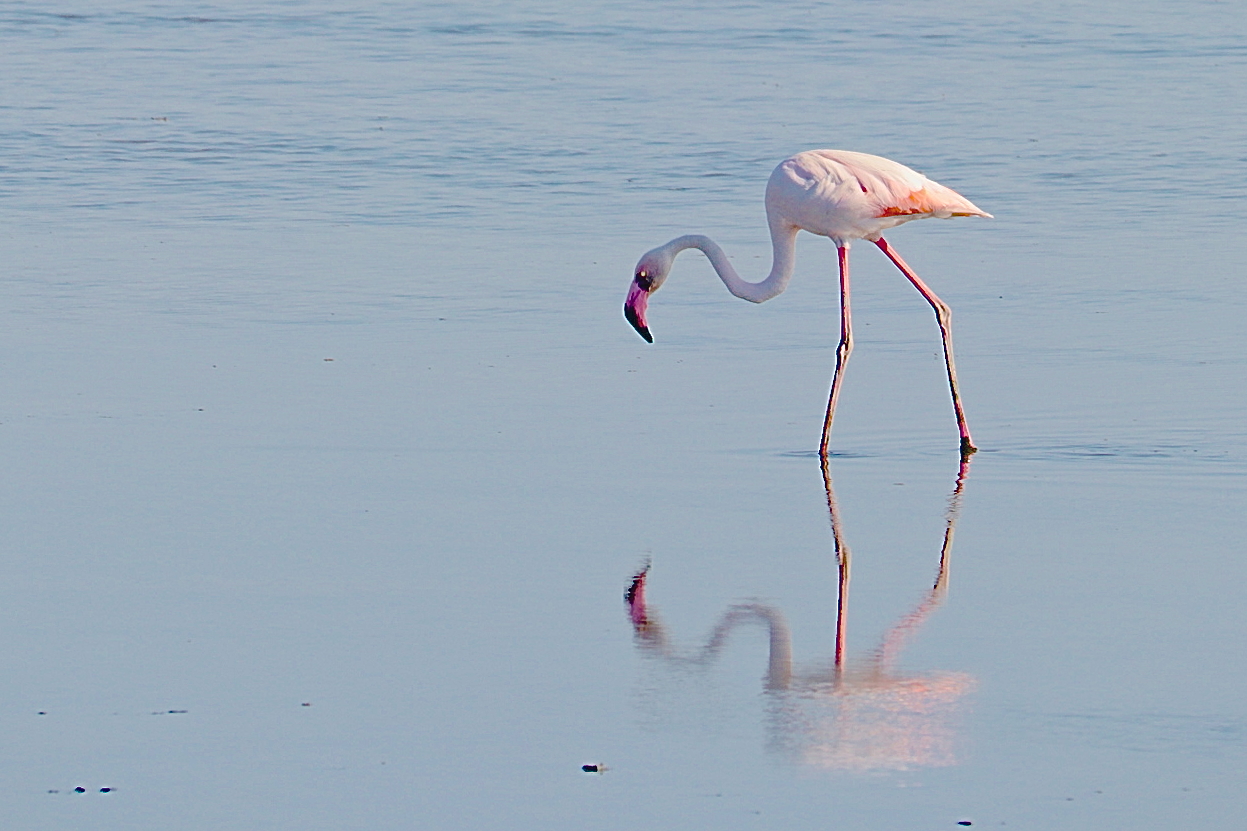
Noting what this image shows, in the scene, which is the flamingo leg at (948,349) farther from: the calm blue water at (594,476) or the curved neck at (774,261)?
the curved neck at (774,261)

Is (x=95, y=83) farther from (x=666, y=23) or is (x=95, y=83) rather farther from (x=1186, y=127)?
(x=1186, y=127)

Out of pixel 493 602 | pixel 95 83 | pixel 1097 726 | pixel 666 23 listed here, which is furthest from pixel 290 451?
pixel 666 23

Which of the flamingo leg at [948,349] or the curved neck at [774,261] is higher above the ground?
the curved neck at [774,261]

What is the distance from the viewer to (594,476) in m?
7.26

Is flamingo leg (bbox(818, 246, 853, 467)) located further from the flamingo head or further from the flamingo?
the flamingo head

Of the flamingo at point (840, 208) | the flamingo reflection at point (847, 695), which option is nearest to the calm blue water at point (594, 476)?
the flamingo reflection at point (847, 695)

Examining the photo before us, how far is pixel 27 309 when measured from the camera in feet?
32.7

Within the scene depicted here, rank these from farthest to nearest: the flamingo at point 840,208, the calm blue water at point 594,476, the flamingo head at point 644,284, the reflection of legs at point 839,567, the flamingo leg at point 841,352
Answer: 1. the flamingo head at point 644,284
2. the flamingo at point 840,208
3. the flamingo leg at point 841,352
4. the reflection of legs at point 839,567
5. the calm blue water at point 594,476

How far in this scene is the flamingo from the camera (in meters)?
8.48

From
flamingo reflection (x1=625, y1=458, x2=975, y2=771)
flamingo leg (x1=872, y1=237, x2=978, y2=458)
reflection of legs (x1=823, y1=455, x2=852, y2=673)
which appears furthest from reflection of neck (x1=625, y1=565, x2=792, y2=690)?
flamingo leg (x1=872, y1=237, x2=978, y2=458)

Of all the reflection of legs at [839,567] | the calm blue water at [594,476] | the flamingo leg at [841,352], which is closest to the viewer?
the calm blue water at [594,476]

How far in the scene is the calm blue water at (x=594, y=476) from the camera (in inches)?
185

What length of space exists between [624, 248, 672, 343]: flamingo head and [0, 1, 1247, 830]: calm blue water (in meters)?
0.25

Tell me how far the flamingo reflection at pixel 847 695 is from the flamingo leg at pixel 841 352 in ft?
5.79
